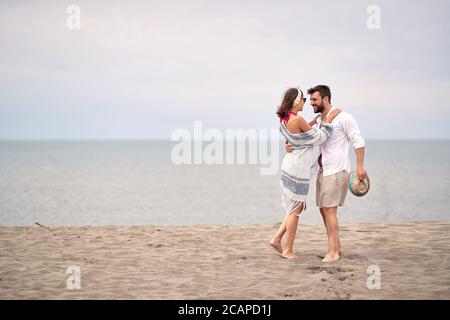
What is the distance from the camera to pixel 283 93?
6.58m

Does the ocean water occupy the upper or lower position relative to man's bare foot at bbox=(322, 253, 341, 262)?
lower

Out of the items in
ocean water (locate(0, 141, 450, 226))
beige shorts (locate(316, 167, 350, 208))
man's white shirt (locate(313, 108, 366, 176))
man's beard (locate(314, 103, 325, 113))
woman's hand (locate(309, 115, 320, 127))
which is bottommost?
ocean water (locate(0, 141, 450, 226))

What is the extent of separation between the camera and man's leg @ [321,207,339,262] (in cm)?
652

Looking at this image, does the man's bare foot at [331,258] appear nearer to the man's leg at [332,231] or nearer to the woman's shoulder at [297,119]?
the man's leg at [332,231]

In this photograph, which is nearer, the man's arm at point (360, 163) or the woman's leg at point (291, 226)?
the man's arm at point (360, 163)

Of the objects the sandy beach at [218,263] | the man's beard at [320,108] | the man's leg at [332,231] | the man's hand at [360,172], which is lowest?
the sandy beach at [218,263]

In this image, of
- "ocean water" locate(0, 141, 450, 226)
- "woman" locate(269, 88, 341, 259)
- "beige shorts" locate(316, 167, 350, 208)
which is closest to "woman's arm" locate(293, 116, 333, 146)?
"woman" locate(269, 88, 341, 259)

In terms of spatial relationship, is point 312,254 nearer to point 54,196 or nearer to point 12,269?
point 12,269

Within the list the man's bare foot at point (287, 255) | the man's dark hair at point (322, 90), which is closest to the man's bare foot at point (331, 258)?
the man's bare foot at point (287, 255)

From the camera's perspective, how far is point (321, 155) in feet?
21.7

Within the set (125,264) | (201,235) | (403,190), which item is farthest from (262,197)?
(125,264)

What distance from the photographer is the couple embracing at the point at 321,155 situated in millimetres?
6324

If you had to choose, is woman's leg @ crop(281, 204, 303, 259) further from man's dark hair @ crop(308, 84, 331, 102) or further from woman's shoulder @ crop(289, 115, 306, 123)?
man's dark hair @ crop(308, 84, 331, 102)

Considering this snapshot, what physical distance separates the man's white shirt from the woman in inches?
4.4
